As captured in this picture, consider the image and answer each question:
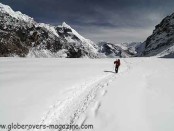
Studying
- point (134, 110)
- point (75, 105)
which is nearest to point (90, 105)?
point (75, 105)

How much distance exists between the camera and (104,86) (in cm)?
1642

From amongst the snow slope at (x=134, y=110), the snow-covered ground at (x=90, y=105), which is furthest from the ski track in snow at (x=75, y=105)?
the snow slope at (x=134, y=110)

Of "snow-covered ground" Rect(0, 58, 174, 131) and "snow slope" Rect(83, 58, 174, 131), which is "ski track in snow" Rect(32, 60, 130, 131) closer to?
"snow-covered ground" Rect(0, 58, 174, 131)

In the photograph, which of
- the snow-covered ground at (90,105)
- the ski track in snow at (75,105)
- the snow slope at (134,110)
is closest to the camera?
the snow slope at (134,110)

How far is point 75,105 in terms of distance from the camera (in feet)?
40.0

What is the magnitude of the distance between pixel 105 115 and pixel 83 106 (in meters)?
1.72

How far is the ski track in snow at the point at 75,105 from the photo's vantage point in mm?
10297

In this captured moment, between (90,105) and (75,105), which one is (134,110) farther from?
(75,105)

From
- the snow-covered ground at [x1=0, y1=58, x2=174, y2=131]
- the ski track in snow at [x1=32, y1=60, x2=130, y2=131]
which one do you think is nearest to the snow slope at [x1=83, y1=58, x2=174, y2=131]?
the snow-covered ground at [x1=0, y1=58, x2=174, y2=131]

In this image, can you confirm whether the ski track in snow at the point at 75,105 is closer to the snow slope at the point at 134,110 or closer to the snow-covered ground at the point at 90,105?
the snow-covered ground at the point at 90,105

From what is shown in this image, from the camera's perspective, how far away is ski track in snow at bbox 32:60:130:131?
1030 centimetres

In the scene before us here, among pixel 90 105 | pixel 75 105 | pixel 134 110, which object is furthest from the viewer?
pixel 75 105

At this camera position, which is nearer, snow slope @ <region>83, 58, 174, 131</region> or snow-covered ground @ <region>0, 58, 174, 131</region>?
snow slope @ <region>83, 58, 174, 131</region>

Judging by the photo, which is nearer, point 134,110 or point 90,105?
point 134,110
